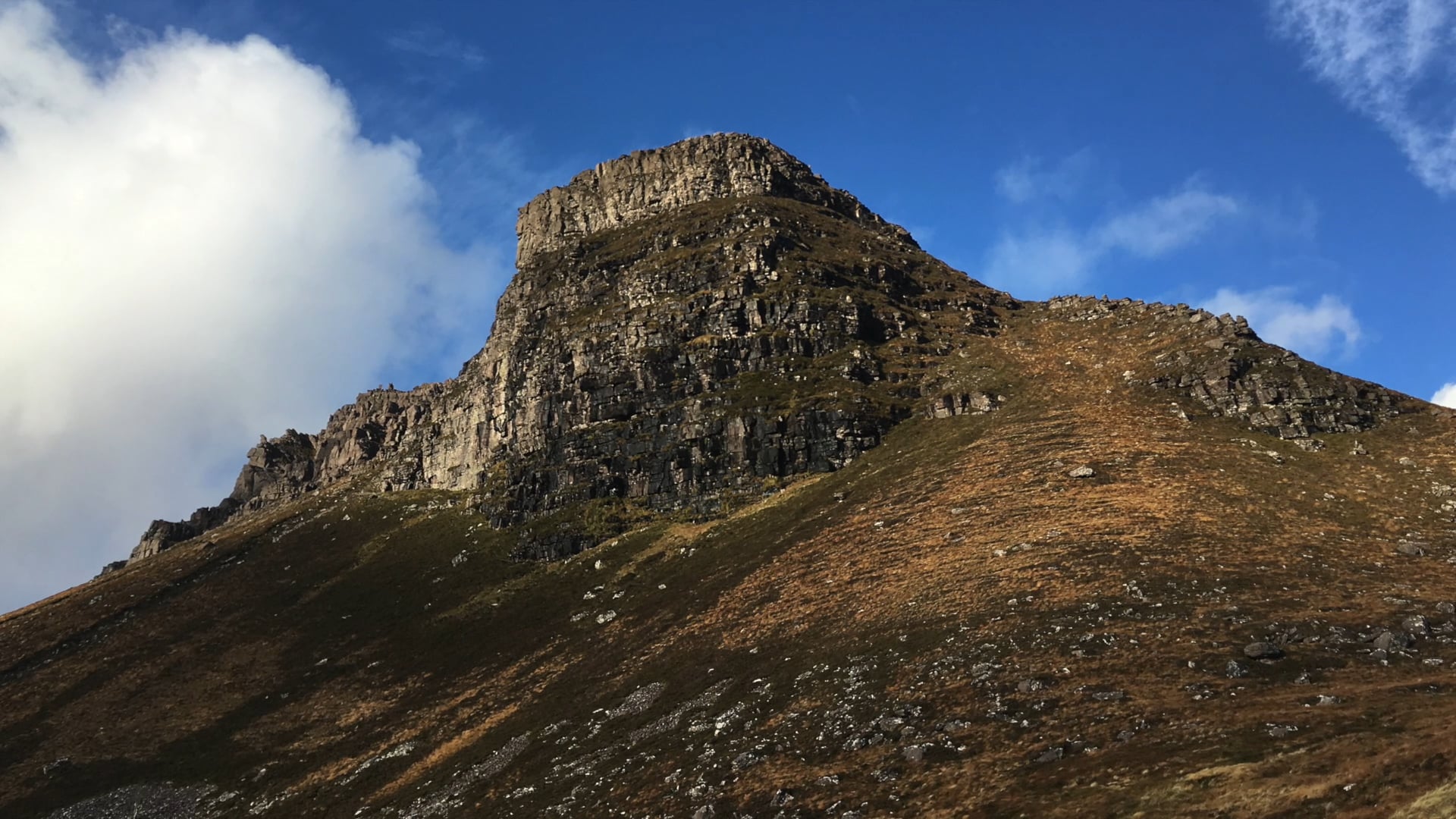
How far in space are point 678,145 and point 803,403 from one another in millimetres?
91897

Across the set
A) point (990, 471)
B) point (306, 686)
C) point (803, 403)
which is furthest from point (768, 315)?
point (306, 686)

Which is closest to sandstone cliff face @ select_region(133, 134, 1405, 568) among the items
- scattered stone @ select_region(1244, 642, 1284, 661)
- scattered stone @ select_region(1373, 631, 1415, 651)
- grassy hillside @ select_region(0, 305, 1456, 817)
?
grassy hillside @ select_region(0, 305, 1456, 817)

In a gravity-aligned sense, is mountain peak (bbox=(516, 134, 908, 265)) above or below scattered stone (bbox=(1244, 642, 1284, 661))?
above

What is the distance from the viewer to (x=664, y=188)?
576 ft

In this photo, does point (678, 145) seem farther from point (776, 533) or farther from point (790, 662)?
point (790, 662)

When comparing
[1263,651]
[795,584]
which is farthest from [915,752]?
[795,584]

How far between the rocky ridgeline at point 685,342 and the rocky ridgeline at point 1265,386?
24847 millimetres

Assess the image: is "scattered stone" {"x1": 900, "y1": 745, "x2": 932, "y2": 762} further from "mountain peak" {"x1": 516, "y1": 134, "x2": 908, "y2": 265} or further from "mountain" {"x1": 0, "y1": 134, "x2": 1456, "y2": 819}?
"mountain peak" {"x1": 516, "y1": 134, "x2": 908, "y2": 265}

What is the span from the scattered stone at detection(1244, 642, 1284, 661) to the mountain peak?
143907 millimetres

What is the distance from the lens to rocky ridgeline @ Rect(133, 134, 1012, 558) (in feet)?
359

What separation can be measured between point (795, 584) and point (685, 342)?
2654 inches

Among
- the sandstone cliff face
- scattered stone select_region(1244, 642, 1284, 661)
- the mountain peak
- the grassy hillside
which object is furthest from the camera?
the mountain peak

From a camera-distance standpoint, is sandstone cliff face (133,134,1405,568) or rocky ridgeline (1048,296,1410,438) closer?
rocky ridgeline (1048,296,1410,438)

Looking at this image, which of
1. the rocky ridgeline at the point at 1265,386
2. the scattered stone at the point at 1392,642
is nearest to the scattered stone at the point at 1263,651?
the scattered stone at the point at 1392,642
